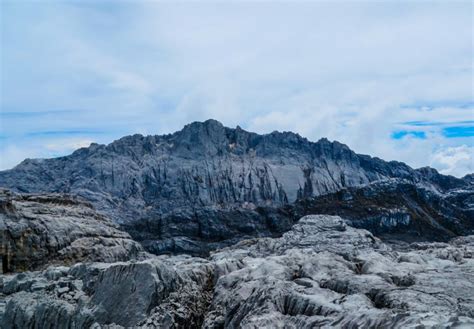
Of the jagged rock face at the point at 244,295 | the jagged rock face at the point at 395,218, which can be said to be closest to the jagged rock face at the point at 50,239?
the jagged rock face at the point at 244,295

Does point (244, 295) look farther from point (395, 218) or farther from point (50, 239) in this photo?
point (395, 218)

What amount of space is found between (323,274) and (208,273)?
1102cm

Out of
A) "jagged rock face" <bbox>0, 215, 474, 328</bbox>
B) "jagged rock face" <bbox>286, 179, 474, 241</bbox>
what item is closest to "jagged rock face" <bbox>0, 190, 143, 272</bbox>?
"jagged rock face" <bbox>0, 215, 474, 328</bbox>

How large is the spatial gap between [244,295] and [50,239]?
37.6 m

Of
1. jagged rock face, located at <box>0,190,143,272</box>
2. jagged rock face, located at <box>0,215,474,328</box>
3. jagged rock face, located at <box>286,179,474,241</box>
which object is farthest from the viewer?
jagged rock face, located at <box>286,179,474,241</box>

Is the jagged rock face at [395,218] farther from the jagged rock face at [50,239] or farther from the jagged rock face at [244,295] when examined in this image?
the jagged rock face at [244,295]

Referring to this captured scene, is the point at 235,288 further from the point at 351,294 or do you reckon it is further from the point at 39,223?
the point at 39,223

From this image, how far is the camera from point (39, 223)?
58844 millimetres

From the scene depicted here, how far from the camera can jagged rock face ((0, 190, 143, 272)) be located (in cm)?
5541

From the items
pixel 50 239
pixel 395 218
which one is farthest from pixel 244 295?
pixel 395 218

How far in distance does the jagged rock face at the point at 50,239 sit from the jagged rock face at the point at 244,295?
1300 cm

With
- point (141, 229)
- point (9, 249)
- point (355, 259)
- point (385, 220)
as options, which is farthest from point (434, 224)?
point (9, 249)

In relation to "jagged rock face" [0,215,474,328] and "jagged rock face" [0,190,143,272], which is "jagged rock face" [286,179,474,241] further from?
"jagged rock face" [0,215,474,328]

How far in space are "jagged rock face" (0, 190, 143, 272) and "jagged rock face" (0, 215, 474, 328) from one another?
42.6 ft
